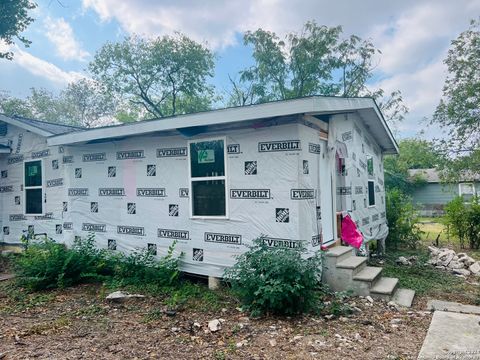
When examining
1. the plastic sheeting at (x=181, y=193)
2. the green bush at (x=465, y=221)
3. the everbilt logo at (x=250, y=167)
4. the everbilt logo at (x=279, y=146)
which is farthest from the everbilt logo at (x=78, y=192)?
the green bush at (x=465, y=221)

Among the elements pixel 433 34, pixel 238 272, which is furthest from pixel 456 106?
pixel 238 272

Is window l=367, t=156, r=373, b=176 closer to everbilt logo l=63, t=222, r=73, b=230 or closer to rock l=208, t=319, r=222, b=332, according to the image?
rock l=208, t=319, r=222, b=332

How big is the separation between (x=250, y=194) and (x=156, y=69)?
18117mm

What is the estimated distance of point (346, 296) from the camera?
455 cm

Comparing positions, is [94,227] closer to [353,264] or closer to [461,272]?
[353,264]

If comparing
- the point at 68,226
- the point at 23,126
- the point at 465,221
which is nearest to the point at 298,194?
the point at 68,226

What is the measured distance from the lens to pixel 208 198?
5.55 m

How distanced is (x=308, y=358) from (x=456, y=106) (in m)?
14.2

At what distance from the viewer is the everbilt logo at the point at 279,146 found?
15.7 ft

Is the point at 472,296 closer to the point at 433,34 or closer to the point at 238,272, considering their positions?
the point at 238,272

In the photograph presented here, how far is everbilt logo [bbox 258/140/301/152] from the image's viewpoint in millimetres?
4785

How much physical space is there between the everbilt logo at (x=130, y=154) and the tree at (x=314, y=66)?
1449 cm

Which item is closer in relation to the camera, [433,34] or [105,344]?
[105,344]

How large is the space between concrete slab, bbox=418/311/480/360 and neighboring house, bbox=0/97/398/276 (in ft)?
6.30
